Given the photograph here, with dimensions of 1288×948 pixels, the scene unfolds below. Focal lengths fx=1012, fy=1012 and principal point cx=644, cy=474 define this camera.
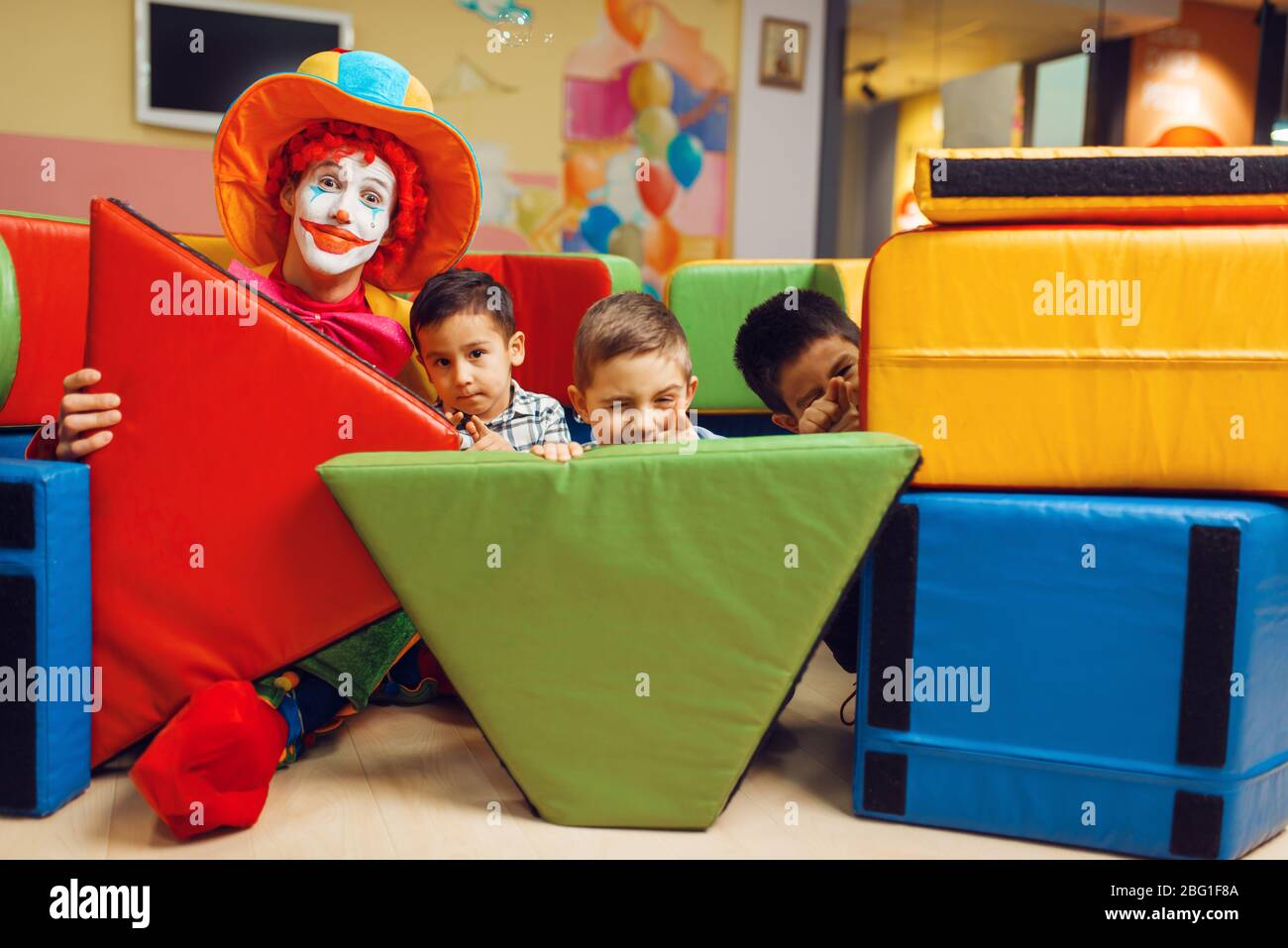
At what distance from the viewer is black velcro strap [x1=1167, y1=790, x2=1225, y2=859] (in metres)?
1.09

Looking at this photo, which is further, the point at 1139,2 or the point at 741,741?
the point at 1139,2

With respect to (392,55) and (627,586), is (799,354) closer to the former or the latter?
(627,586)

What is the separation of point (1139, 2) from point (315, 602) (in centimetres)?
534

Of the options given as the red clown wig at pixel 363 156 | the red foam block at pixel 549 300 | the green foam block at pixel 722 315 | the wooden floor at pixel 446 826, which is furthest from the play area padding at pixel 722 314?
the wooden floor at pixel 446 826

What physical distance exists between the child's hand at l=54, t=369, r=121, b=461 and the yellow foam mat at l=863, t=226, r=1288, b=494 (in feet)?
2.95

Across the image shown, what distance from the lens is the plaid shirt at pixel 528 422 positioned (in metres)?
1.67

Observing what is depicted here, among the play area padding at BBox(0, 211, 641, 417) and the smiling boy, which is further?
the play area padding at BBox(0, 211, 641, 417)

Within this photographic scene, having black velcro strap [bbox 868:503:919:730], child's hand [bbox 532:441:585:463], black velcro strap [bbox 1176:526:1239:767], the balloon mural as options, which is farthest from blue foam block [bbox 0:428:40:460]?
the balloon mural

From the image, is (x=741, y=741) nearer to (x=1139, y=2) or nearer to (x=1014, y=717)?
(x=1014, y=717)

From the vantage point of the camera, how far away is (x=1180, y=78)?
5.18 metres

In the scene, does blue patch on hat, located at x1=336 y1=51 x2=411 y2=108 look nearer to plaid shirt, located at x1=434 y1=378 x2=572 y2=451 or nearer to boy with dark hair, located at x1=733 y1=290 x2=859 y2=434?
plaid shirt, located at x1=434 y1=378 x2=572 y2=451

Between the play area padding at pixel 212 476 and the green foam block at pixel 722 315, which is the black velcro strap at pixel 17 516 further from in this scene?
the green foam block at pixel 722 315
